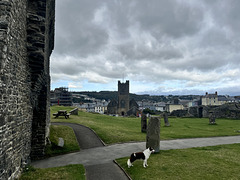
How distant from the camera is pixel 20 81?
24.1 ft

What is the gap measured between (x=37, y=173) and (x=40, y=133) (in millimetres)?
2912

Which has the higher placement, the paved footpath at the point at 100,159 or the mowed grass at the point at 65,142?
the mowed grass at the point at 65,142

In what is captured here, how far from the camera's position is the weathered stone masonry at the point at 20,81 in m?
5.43

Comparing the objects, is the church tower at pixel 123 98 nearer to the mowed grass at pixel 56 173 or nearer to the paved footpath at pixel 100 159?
the paved footpath at pixel 100 159

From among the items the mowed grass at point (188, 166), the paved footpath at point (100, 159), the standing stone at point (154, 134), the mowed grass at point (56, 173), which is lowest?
the paved footpath at point (100, 159)

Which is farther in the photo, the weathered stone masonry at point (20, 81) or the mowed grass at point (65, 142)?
the mowed grass at point (65, 142)

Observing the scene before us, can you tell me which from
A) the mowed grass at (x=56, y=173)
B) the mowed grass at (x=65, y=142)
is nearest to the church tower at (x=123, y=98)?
the mowed grass at (x=65, y=142)

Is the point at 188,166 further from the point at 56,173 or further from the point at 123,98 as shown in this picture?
the point at 123,98

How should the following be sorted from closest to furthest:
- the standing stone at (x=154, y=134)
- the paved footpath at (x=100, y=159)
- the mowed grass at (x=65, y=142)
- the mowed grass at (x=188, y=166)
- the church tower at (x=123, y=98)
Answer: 1. the mowed grass at (x=188, y=166)
2. the paved footpath at (x=100, y=159)
3. the standing stone at (x=154, y=134)
4. the mowed grass at (x=65, y=142)
5. the church tower at (x=123, y=98)

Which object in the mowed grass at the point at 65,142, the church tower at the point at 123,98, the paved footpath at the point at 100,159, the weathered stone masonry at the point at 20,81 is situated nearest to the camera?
the weathered stone masonry at the point at 20,81

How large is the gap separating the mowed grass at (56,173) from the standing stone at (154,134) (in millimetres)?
4459

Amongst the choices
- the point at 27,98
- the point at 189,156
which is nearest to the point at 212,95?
the point at 189,156

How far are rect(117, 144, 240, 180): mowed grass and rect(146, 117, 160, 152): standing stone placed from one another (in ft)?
1.94

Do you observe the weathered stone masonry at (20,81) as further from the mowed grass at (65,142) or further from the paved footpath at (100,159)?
the paved footpath at (100,159)
